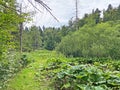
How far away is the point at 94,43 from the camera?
35.3 metres

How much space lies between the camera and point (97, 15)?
5138 cm

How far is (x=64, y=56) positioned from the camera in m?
36.8

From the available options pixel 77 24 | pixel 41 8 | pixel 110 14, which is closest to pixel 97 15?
pixel 110 14

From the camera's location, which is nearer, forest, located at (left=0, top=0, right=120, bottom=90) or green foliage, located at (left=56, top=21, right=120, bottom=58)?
forest, located at (left=0, top=0, right=120, bottom=90)

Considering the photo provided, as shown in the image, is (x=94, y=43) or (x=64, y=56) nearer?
(x=94, y=43)

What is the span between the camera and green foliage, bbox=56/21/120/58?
3359 cm

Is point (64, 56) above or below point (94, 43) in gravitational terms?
below

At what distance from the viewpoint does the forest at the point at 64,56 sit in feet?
27.2

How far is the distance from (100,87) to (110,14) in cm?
4345

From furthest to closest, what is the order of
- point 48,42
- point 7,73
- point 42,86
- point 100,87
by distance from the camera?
1. point 48,42
2. point 42,86
3. point 7,73
4. point 100,87

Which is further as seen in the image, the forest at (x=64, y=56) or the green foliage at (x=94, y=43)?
the green foliage at (x=94, y=43)

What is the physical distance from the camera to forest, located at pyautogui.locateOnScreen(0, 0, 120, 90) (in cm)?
830

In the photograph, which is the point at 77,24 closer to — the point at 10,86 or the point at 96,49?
the point at 96,49

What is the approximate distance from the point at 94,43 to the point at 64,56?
4.90m
